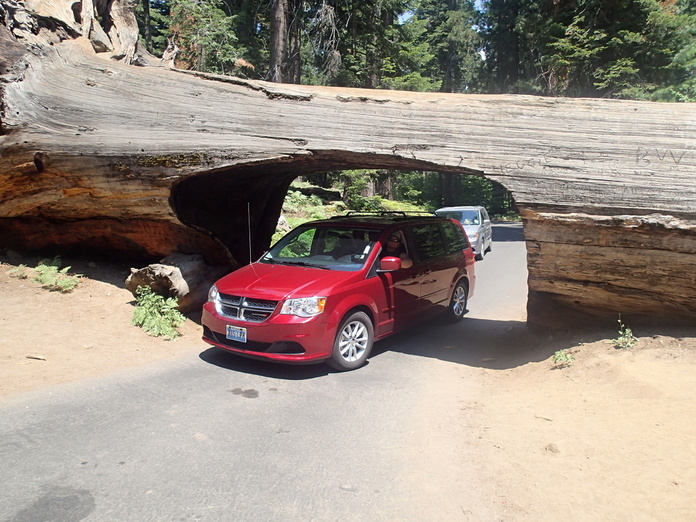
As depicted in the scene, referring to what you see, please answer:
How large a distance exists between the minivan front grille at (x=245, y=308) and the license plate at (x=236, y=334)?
0.40 feet

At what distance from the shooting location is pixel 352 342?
6.34 m

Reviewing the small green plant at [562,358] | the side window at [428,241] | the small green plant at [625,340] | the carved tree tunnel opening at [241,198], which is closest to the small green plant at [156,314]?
the carved tree tunnel opening at [241,198]

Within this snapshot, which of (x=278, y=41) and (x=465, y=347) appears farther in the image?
(x=278, y=41)

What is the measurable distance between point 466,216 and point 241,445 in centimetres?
1510

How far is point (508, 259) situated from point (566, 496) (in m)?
14.5

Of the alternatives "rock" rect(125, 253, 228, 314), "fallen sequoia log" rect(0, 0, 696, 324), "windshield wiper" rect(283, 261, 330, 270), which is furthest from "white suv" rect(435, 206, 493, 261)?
"windshield wiper" rect(283, 261, 330, 270)

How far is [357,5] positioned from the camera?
20422mm

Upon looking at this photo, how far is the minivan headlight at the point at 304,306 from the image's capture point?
580 centimetres

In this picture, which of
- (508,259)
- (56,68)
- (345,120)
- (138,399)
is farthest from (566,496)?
(508,259)

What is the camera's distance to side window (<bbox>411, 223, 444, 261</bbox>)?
7.92 meters

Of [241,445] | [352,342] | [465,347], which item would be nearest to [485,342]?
[465,347]

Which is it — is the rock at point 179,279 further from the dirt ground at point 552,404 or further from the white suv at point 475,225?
the white suv at point 475,225

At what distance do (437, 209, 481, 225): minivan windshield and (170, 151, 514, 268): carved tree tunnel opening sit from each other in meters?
8.47

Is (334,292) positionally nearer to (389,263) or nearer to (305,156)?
(389,263)
